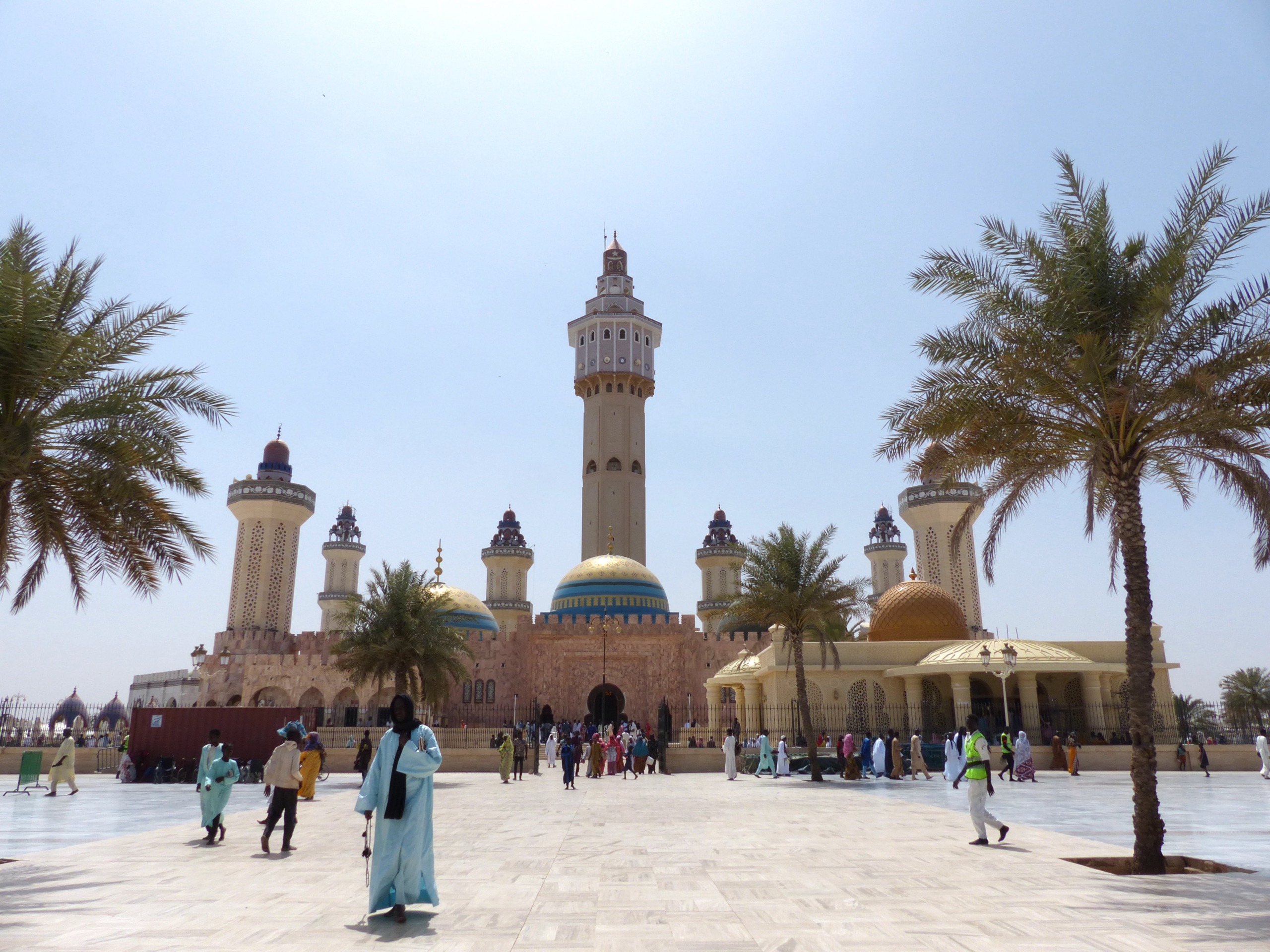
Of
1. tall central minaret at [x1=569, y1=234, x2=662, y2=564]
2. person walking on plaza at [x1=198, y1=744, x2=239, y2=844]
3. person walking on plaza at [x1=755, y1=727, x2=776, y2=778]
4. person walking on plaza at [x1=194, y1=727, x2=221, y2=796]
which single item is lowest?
person walking on plaza at [x1=755, y1=727, x2=776, y2=778]

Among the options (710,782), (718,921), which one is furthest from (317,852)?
(710,782)

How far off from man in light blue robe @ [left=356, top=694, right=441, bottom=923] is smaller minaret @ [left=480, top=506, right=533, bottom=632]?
5378cm

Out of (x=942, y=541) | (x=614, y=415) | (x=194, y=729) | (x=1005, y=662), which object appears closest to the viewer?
(x=194, y=729)

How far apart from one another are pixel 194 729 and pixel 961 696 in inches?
808

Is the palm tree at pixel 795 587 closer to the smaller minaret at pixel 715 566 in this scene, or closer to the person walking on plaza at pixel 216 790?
the person walking on plaza at pixel 216 790

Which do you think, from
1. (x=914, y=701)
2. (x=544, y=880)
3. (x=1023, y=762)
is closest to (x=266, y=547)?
(x=914, y=701)

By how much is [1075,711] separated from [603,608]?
2043 centimetres

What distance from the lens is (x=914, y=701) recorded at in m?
26.8

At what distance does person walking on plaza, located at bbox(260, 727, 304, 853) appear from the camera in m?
8.51

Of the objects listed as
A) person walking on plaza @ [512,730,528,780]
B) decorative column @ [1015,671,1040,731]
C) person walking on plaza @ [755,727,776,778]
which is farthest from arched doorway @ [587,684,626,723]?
decorative column @ [1015,671,1040,731]

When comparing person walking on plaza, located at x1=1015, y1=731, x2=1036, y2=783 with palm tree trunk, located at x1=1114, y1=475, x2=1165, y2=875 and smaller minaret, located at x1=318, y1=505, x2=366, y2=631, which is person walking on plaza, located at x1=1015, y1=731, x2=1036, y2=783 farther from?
smaller minaret, located at x1=318, y1=505, x2=366, y2=631

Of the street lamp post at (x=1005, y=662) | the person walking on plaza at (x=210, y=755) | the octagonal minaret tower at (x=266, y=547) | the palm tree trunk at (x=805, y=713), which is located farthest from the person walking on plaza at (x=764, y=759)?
the octagonal minaret tower at (x=266, y=547)

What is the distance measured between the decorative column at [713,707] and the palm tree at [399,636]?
1433 centimetres

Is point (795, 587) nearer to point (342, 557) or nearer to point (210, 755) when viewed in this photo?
point (210, 755)
